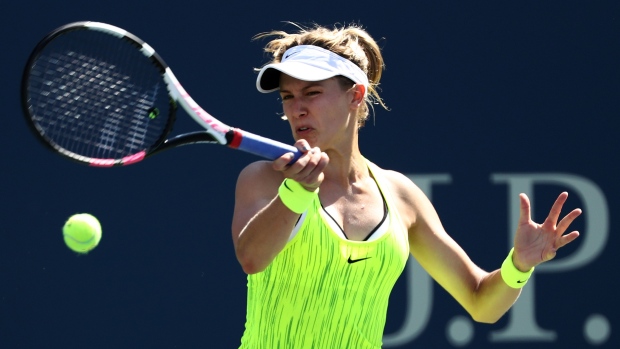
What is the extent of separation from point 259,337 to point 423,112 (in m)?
1.86

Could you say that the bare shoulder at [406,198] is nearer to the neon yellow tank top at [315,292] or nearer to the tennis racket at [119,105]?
the neon yellow tank top at [315,292]

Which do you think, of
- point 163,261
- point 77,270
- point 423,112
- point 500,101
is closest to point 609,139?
point 500,101

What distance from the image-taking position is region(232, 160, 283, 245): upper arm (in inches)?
117

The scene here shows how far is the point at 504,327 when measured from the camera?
4.62 m

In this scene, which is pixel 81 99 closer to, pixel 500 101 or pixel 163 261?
pixel 163 261

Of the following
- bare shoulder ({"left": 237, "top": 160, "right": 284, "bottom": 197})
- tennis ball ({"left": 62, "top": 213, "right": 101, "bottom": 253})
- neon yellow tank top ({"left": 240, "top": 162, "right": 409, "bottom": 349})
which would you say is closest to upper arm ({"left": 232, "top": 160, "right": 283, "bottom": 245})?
bare shoulder ({"left": 237, "top": 160, "right": 284, "bottom": 197})

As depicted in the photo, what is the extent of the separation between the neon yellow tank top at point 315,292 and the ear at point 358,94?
39 cm

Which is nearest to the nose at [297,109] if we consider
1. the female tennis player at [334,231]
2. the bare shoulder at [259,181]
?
the female tennis player at [334,231]

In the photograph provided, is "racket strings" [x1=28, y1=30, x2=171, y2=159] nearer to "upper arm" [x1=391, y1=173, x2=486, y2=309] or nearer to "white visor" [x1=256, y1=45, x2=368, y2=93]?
"white visor" [x1=256, y1=45, x2=368, y2=93]

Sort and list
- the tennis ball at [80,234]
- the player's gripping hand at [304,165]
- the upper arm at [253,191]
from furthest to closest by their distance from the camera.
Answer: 1. the tennis ball at [80,234]
2. the upper arm at [253,191]
3. the player's gripping hand at [304,165]

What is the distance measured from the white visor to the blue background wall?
4.37ft

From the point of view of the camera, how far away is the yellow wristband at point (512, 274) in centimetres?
329

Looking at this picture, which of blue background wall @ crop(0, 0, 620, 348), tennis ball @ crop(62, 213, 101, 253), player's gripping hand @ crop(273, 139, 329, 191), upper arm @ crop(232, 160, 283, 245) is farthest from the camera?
blue background wall @ crop(0, 0, 620, 348)

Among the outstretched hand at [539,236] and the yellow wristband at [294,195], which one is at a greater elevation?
the outstretched hand at [539,236]
